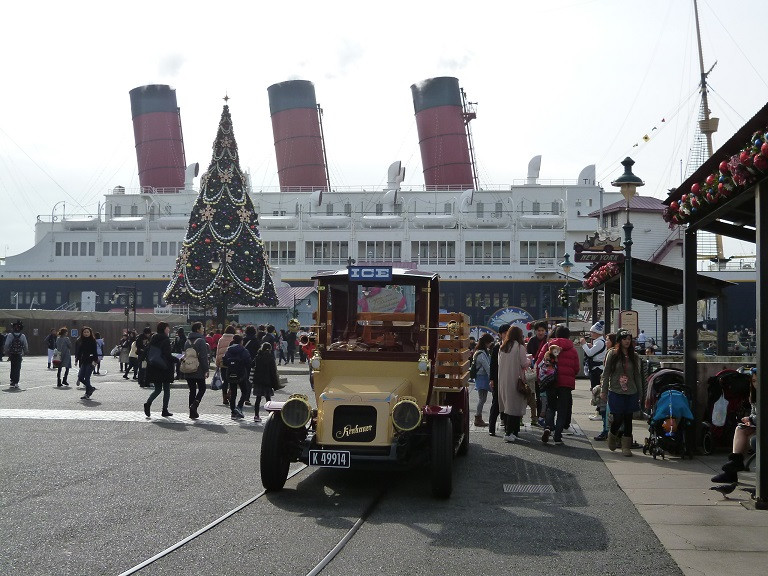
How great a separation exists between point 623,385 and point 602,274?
9310 mm

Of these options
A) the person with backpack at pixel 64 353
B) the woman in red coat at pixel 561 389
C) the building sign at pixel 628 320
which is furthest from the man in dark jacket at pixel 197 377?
the person with backpack at pixel 64 353

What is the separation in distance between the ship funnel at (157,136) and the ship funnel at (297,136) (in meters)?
8.12

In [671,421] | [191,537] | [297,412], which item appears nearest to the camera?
[191,537]

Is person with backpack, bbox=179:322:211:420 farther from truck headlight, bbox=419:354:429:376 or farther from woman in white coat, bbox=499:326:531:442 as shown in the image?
truck headlight, bbox=419:354:429:376

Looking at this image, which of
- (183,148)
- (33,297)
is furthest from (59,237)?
(183,148)

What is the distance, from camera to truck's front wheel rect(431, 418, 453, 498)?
354 inches

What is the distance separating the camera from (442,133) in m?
69.9

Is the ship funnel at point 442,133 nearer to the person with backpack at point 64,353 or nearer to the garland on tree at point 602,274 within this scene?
the garland on tree at point 602,274

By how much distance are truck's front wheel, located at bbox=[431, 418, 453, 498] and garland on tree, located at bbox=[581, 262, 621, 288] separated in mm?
10507

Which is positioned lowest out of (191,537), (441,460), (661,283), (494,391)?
(191,537)

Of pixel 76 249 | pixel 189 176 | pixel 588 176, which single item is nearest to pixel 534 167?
pixel 588 176

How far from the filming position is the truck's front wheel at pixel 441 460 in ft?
29.5

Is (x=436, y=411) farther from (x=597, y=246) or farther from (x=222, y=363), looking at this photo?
(x=597, y=246)

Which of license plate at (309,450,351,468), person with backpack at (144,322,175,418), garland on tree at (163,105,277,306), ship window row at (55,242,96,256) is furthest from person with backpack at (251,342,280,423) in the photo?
ship window row at (55,242,96,256)
